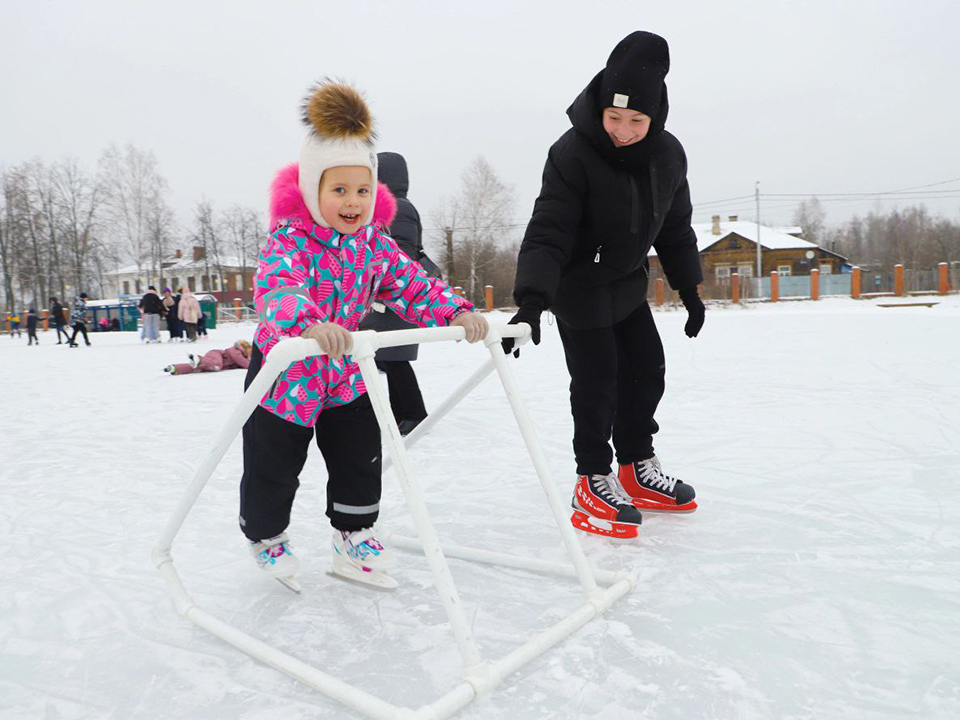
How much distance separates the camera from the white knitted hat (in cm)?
168

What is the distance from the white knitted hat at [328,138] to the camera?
168cm

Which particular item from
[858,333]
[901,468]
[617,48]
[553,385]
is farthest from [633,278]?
[858,333]

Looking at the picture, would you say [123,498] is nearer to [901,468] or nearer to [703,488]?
[703,488]

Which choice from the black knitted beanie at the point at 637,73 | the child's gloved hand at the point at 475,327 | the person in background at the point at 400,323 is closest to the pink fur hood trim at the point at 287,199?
the child's gloved hand at the point at 475,327

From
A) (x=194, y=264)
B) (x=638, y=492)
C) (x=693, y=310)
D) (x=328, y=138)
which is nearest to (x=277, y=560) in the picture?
(x=328, y=138)

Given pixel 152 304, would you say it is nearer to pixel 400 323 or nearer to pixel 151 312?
pixel 151 312

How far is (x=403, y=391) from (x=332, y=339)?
2181mm

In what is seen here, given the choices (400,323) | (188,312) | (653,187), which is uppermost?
(653,187)

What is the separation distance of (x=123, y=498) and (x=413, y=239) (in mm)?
1805

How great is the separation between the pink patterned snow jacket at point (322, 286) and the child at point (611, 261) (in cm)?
33

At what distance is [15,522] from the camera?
2352mm

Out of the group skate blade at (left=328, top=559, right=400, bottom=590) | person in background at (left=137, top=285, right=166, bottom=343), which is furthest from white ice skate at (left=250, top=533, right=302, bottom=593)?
person in background at (left=137, top=285, right=166, bottom=343)

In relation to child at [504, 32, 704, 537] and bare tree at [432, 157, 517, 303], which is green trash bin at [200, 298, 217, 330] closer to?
bare tree at [432, 157, 517, 303]

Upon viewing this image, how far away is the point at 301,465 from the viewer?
1.75 meters
